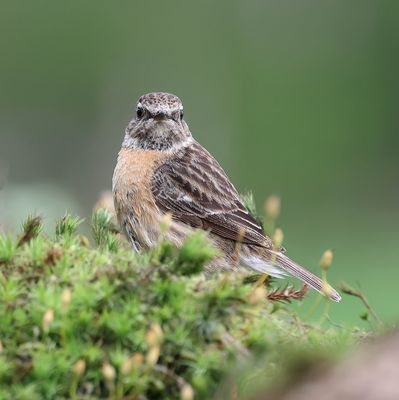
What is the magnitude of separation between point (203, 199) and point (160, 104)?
3.03 ft

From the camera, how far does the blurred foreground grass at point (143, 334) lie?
407 centimetres

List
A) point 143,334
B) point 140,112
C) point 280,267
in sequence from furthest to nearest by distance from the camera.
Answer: point 140,112 → point 280,267 → point 143,334

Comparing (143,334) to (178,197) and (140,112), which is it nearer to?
(178,197)

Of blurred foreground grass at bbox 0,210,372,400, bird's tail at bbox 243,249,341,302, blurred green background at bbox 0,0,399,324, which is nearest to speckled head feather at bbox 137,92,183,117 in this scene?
bird's tail at bbox 243,249,341,302

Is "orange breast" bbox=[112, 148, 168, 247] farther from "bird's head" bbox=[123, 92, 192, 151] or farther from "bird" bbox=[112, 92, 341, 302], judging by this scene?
"bird's head" bbox=[123, 92, 192, 151]

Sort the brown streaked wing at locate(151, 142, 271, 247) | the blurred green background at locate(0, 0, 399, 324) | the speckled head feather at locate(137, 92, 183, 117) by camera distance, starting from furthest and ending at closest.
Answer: the blurred green background at locate(0, 0, 399, 324)
the speckled head feather at locate(137, 92, 183, 117)
the brown streaked wing at locate(151, 142, 271, 247)

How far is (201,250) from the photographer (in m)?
4.41

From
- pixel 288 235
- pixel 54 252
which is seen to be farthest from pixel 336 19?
pixel 54 252

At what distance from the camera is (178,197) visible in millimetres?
8109

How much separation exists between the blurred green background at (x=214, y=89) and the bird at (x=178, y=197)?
15089mm

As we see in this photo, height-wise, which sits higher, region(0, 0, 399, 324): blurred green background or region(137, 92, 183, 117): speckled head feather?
region(137, 92, 183, 117): speckled head feather

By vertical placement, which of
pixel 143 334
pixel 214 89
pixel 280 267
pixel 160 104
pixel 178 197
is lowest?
pixel 214 89

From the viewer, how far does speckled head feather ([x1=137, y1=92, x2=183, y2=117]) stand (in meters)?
8.55

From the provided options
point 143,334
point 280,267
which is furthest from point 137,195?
point 143,334
